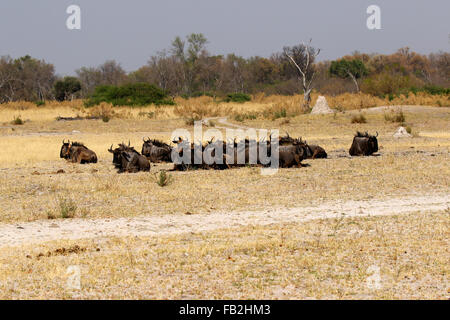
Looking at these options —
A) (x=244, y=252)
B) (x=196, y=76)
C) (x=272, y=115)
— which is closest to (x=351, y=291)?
(x=244, y=252)

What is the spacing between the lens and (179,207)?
10680 millimetres

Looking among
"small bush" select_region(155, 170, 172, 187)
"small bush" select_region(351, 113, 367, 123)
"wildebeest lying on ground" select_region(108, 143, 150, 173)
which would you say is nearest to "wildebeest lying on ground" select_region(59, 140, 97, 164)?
"wildebeest lying on ground" select_region(108, 143, 150, 173)

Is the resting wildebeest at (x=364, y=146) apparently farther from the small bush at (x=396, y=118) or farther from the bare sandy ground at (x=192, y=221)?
the small bush at (x=396, y=118)

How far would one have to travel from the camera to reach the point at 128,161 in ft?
48.6

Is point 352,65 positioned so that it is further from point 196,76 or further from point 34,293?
point 34,293

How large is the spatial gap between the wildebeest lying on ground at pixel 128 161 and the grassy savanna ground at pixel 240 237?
35 cm

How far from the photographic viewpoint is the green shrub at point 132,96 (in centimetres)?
4709

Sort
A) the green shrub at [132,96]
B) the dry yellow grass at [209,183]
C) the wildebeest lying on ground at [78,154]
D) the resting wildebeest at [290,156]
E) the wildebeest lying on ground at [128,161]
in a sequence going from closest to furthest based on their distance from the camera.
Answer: the dry yellow grass at [209,183] → the wildebeest lying on ground at [128,161] → the resting wildebeest at [290,156] → the wildebeest lying on ground at [78,154] → the green shrub at [132,96]

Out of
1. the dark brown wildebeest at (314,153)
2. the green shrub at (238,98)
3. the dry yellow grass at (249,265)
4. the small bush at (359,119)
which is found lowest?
the dry yellow grass at (249,265)

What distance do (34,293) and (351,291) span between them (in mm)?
2961

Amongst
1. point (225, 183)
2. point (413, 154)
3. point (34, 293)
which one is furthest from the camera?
point (413, 154)

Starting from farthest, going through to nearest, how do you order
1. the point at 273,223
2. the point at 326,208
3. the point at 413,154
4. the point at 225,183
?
the point at 413,154
the point at 225,183
the point at 326,208
the point at 273,223

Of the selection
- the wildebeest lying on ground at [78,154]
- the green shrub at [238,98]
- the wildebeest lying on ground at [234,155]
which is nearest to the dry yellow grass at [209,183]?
the wildebeest lying on ground at [78,154]

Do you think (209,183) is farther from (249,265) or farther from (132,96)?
(132,96)
